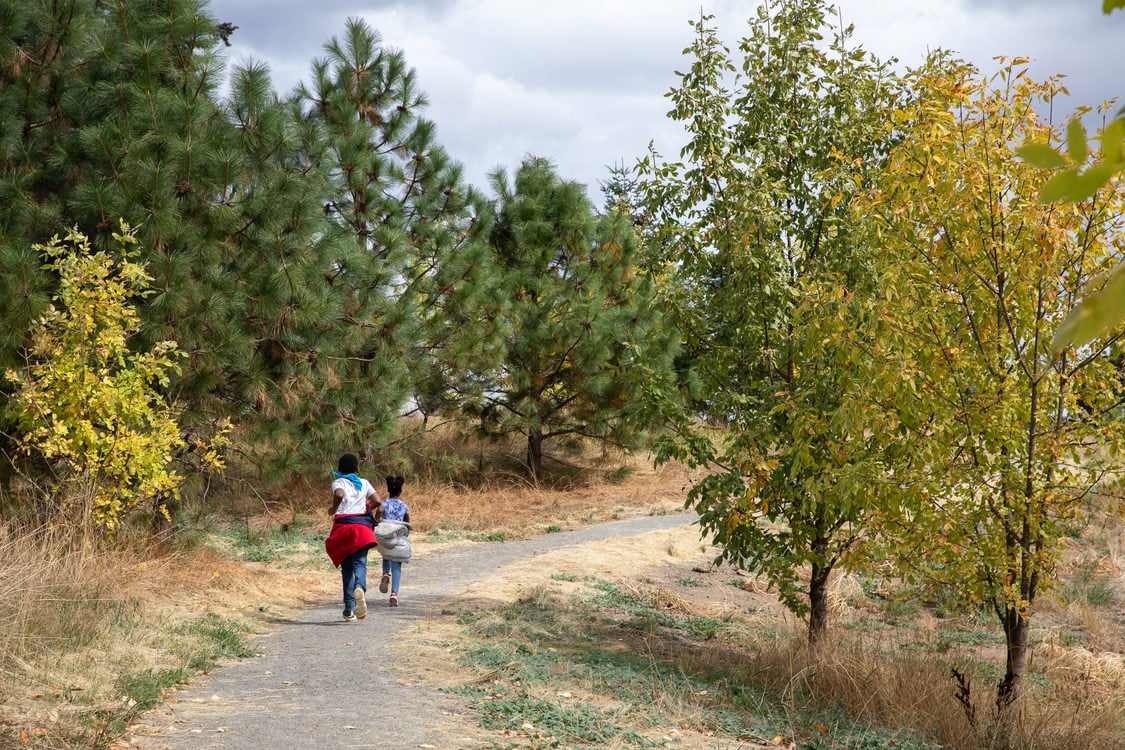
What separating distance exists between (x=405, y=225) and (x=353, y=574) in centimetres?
871

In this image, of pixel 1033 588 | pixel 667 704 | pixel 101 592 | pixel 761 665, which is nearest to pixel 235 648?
pixel 101 592

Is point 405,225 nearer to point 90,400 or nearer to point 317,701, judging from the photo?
point 90,400

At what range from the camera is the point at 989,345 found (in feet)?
21.5

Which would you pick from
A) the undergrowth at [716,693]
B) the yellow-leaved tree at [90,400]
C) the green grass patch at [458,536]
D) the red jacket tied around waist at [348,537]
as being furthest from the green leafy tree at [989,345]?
the green grass patch at [458,536]

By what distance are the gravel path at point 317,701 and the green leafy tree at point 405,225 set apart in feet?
21.1

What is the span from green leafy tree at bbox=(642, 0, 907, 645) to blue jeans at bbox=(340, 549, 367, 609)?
2.90 metres

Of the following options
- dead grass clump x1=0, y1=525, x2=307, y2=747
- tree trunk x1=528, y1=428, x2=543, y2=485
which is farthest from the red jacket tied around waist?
tree trunk x1=528, y1=428, x2=543, y2=485

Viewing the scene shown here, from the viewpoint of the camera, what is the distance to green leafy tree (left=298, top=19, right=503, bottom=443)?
14.6 metres

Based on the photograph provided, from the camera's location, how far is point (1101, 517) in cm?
1641

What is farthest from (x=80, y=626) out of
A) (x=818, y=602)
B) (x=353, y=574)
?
(x=818, y=602)

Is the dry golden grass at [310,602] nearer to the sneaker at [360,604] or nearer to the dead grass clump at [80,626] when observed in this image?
the dead grass clump at [80,626]

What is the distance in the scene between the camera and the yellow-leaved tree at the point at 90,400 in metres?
8.40

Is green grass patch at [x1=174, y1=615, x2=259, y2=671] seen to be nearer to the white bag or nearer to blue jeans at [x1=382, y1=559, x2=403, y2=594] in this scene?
the white bag

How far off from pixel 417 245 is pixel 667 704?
37.4 ft
